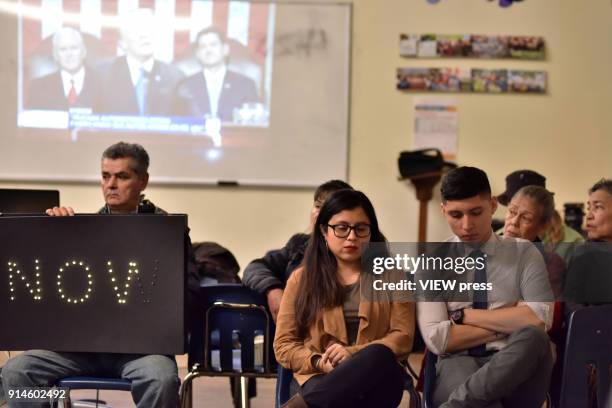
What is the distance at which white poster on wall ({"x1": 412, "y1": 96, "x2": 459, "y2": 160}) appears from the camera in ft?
18.6

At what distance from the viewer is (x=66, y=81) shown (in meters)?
5.60

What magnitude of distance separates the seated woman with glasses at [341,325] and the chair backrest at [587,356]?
1.73 ft

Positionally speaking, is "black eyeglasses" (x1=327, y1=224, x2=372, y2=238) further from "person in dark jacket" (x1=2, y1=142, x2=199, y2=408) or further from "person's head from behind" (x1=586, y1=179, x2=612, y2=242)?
"person's head from behind" (x1=586, y1=179, x2=612, y2=242)

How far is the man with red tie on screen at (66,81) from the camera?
18.4 ft

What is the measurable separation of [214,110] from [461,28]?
1.75 m

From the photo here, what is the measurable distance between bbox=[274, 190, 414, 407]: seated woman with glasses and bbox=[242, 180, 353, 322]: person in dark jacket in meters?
0.23

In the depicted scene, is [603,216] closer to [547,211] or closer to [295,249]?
[547,211]

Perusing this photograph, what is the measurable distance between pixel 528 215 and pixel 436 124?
2.22 m

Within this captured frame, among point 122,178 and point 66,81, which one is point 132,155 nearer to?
point 122,178

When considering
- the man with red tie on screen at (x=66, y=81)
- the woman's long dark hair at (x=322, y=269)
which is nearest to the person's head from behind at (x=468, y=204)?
the woman's long dark hair at (x=322, y=269)

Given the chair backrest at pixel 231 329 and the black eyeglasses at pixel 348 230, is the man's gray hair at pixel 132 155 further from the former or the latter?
the black eyeglasses at pixel 348 230

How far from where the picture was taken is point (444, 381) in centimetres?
272

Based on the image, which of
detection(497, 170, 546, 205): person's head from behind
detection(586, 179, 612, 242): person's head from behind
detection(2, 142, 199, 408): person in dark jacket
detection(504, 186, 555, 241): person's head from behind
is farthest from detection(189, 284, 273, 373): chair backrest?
detection(497, 170, 546, 205): person's head from behind

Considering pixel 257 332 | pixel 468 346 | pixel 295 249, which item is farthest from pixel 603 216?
pixel 257 332
